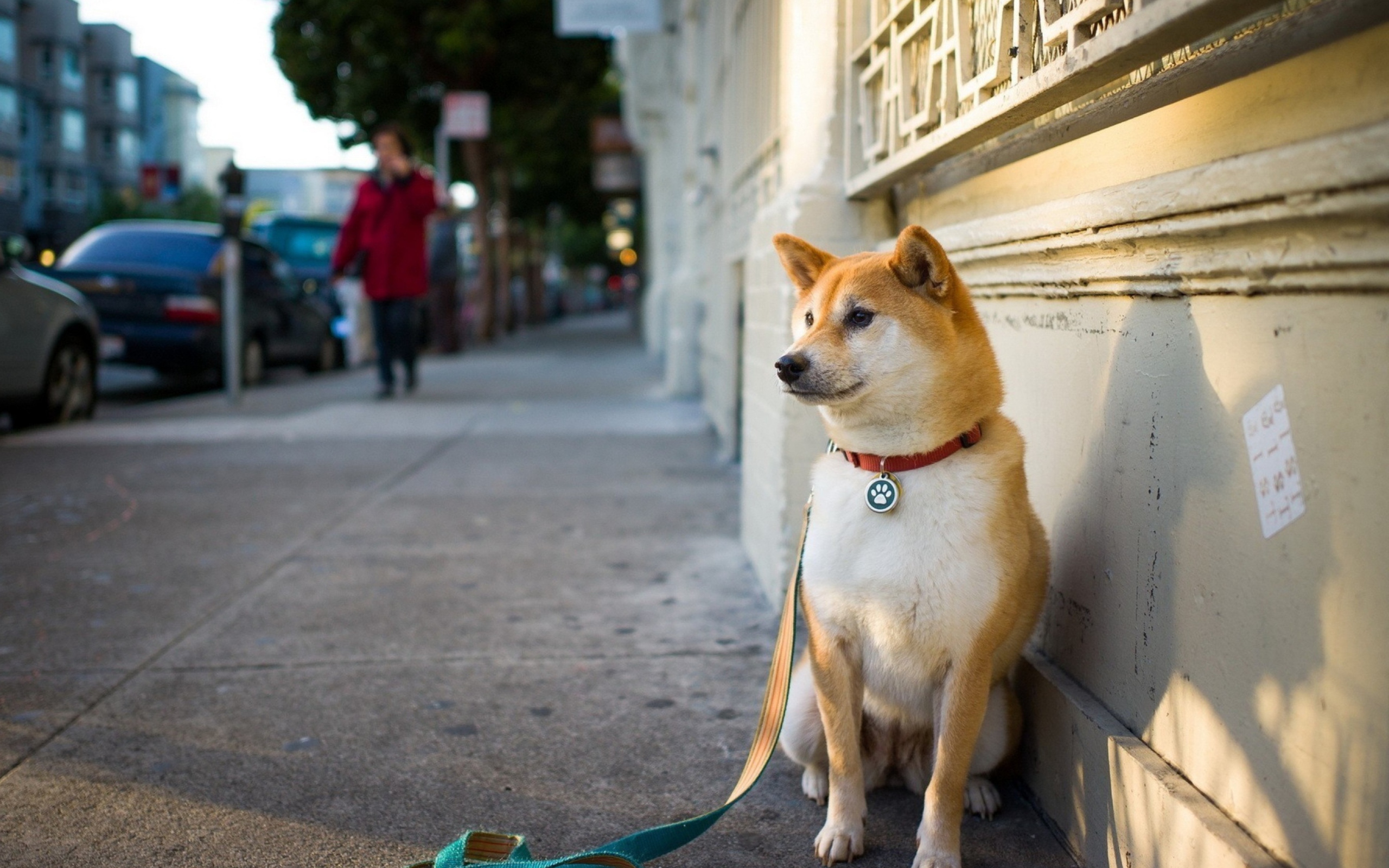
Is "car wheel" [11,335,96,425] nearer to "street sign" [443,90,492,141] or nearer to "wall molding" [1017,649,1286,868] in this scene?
"wall molding" [1017,649,1286,868]

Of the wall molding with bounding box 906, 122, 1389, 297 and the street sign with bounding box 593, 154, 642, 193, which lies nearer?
the wall molding with bounding box 906, 122, 1389, 297

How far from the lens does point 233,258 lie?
10.8m

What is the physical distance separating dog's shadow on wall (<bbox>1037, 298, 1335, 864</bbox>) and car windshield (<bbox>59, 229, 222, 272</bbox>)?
1131 cm

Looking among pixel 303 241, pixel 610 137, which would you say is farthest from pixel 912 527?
pixel 610 137

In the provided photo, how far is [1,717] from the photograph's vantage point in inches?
125

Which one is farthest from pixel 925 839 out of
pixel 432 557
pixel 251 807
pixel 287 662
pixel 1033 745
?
pixel 432 557

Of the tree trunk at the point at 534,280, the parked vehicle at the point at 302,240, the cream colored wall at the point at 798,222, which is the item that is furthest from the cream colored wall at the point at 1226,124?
the tree trunk at the point at 534,280

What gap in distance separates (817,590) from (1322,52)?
1.31m

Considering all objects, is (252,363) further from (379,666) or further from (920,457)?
(920,457)

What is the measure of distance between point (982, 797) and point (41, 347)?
27.4ft

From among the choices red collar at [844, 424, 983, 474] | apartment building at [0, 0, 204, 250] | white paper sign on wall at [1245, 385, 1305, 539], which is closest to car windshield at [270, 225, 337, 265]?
apartment building at [0, 0, 204, 250]

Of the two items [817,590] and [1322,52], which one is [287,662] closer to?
[817,590]

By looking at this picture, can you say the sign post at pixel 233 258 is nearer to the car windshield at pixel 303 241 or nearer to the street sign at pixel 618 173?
the car windshield at pixel 303 241

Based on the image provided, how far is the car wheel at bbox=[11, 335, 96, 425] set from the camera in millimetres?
8930
